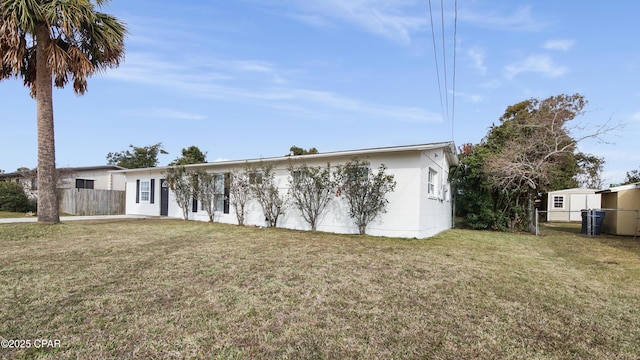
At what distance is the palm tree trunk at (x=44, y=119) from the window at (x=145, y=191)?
625 cm

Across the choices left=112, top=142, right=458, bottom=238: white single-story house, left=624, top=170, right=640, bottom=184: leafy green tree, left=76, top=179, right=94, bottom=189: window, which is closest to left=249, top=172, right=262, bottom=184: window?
left=112, top=142, right=458, bottom=238: white single-story house

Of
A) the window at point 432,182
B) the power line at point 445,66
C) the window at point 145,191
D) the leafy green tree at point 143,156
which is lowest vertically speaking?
the window at point 145,191

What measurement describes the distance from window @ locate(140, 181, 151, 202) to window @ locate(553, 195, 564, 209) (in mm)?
25425

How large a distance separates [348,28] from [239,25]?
3541mm

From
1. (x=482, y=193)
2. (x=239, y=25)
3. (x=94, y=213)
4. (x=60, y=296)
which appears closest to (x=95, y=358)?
(x=60, y=296)

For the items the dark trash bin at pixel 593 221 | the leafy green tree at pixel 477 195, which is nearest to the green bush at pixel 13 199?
the leafy green tree at pixel 477 195

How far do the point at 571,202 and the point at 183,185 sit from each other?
23630mm

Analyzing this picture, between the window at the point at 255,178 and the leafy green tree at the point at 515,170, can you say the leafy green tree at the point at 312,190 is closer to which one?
the window at the point at 255,178

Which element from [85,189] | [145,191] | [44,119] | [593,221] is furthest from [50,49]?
[593,221]

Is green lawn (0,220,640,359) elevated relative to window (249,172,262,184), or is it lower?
lower

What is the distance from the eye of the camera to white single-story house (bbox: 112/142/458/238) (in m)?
9.25

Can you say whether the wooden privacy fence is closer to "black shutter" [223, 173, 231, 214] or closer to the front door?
the front door

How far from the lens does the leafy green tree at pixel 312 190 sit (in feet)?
33.7

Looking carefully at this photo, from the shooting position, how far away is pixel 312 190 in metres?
10.5
